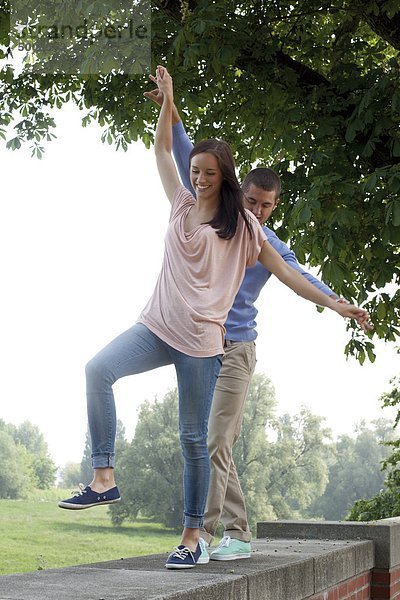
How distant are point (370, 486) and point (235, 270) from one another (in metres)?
60.9

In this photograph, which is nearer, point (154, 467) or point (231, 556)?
point (231, 556)

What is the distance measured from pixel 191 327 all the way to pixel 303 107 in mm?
5547

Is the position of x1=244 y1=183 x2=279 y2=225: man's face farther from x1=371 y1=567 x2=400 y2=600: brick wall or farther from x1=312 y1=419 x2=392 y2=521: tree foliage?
x1=312 y1=419 x2=392 y2=521: tree foliage

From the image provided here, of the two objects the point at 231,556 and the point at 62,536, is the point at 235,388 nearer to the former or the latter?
the point at 231,556

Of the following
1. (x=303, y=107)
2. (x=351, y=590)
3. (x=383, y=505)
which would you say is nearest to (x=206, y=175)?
(x=351, y=590)

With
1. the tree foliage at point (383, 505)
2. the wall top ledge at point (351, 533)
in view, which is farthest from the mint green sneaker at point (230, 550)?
the tree foliage at point (383, 505)

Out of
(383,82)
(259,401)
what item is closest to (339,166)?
(383,82)

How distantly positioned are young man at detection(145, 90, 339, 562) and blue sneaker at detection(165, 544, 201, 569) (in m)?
0.42

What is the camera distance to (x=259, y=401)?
203 feet

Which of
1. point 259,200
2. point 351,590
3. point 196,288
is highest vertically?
point 259,200

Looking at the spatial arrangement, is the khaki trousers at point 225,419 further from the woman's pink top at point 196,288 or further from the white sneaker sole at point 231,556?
the woman's pink top at point 196,288

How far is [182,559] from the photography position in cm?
338

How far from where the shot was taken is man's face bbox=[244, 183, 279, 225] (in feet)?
12.9

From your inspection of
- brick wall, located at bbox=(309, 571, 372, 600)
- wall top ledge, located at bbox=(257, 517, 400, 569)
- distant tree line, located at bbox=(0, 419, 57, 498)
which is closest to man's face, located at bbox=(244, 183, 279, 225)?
brick wall, located at bbox=(309, 571, 372, 600)
